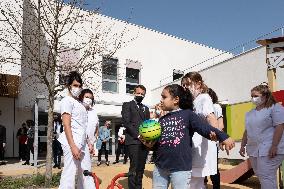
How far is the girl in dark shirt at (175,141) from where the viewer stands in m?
3.78

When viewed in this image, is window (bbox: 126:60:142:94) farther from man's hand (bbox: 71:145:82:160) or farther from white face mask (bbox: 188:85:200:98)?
man's hand (bbox: 71:145:82:160)

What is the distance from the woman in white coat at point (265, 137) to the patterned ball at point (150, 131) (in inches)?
75.3

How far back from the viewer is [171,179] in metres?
3.85

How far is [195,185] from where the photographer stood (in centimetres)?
437

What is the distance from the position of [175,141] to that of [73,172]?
4.52 feet

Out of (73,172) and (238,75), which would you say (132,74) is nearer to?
(238,75)

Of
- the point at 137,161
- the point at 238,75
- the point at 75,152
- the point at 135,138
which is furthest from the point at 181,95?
the point at 238,75

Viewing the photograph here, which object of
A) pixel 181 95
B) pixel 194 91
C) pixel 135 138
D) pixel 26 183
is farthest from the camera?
pixel 26 183

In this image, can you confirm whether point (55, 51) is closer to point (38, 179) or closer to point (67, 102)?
point (38, 179)

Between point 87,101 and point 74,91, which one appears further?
point 87,101

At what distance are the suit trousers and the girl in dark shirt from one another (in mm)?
1016

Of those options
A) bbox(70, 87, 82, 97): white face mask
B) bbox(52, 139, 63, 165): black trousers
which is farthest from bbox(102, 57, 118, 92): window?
bbox(70, 87, 82, 97): white face mask

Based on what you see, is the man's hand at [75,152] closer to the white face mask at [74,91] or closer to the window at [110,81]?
the white face mask at [74,91]

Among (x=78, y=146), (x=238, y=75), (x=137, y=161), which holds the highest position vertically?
(x=238, y=75)
